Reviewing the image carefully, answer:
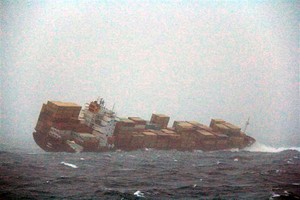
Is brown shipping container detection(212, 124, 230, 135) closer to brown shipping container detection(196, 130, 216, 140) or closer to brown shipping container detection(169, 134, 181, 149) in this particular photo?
brown shipping container detection(196, 130, 216, 140)

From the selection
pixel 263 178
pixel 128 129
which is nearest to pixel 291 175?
pixel 263 178

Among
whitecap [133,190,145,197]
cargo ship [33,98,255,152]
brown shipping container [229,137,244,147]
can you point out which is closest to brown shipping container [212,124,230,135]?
brown shipping container [229,137,244,147]

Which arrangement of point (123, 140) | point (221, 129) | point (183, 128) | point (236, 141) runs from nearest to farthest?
point (123, 140), point (183, 128), point (221, 129), point (236, 141)

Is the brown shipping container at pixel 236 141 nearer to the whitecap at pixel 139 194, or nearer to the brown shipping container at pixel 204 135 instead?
the brown shipping container at pixel 204 135

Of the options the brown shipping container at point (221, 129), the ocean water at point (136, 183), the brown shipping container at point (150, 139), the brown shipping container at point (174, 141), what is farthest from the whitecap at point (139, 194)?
the brown shipping container at point (221, 129)

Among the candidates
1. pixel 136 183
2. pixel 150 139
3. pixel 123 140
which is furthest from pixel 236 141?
pixel 136 183

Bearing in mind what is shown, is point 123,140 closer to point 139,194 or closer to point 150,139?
point 150,139

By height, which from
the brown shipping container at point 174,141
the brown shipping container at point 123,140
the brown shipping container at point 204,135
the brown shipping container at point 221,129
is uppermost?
the brown shipping container at point 221,129

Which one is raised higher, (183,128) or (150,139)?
(183,128)

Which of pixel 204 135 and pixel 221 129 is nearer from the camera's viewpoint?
pixel 204 135
